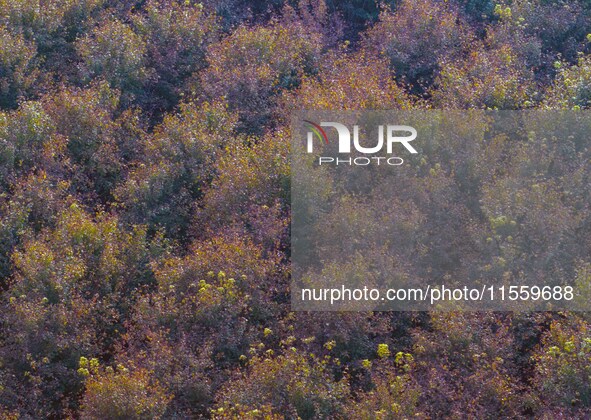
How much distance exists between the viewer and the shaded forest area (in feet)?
37.8

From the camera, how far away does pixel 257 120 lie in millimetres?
16219

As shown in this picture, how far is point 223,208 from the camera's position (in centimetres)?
1397

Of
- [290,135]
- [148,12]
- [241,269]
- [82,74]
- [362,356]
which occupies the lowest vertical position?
[362,356]

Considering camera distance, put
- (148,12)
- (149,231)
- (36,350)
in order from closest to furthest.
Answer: (36,350)
(149,231)
(148,12)

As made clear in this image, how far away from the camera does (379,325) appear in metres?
12.5

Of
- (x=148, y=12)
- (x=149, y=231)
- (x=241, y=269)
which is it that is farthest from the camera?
(x=148, y=12)

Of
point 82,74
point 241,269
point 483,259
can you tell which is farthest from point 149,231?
point 483,259

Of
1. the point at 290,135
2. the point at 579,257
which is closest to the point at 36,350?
the point at 290,135

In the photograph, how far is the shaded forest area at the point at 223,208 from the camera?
11.5 m

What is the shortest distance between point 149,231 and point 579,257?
6492 millimetres

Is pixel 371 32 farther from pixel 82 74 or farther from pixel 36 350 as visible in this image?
pixel 36 350

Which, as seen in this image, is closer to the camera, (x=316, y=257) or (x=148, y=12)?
(x=316, y=257)

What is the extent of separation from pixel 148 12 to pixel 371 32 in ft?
14.5

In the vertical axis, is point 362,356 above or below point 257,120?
below
